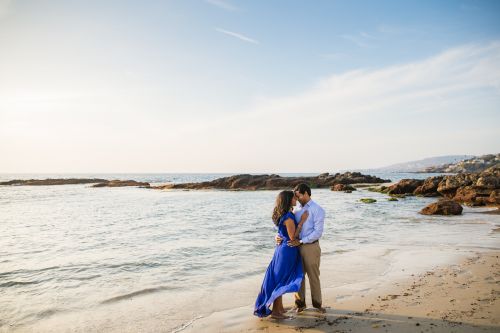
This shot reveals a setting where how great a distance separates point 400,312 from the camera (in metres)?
6.05

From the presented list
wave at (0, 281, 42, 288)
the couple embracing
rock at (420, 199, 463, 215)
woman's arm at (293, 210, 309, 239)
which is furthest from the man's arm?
rock at (420, 199, 463, 215)

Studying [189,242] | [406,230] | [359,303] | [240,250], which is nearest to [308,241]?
[359,303]

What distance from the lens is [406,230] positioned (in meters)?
16.5

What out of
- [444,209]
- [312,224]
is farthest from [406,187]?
[312,224]

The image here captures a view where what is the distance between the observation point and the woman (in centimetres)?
595

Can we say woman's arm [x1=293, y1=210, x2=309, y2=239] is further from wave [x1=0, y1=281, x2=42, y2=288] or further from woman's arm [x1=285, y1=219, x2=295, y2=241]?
wave [x1=0, y1=281, x2=42, y2=288]

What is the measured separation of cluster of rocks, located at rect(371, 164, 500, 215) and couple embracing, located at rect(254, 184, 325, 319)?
19389 mm

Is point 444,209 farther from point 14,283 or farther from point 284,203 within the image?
point 14,283

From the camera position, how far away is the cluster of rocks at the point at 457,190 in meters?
22.2

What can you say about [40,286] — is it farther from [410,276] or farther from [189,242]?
[410,276]

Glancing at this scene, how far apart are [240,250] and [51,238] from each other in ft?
29.6

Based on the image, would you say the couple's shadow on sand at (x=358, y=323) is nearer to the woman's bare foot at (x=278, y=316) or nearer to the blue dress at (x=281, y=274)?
the woman's bare foot at (x=278, y=316)

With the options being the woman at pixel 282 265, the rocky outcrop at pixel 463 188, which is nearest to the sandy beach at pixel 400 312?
the woman at pixel 282 265

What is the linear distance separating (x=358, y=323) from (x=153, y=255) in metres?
8.00
